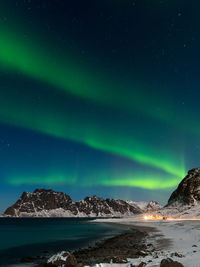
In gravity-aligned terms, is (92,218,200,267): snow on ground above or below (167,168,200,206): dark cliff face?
below

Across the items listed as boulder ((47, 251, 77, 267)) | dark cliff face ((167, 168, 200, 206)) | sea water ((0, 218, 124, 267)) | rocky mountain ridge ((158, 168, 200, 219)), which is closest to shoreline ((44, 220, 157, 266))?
boulder ((47, 251, 77, 267))

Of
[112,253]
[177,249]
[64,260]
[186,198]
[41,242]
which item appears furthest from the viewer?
[186,198]

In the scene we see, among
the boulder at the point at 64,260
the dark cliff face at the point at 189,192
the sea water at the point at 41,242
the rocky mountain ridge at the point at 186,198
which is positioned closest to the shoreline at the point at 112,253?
the boulder at the point at 64,260

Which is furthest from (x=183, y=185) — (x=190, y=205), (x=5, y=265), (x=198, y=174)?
(x=5, y=265)

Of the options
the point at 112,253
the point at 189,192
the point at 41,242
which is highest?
the point at 189,192

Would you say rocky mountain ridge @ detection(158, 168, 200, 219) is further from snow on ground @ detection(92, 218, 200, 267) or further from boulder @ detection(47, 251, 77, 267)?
boulder @ detection(47, 251, 77, 267)

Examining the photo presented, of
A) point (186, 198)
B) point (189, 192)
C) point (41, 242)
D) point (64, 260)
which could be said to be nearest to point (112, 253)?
point (64, 260)

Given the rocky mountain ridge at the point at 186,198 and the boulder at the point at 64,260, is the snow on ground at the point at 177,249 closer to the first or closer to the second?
the boulder at the point at 64,260

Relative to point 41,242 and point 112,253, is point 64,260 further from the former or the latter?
point 41,242

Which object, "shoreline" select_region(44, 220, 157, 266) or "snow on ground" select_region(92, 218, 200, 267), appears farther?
"shoreline" select_region(44, 220, 157, 266)

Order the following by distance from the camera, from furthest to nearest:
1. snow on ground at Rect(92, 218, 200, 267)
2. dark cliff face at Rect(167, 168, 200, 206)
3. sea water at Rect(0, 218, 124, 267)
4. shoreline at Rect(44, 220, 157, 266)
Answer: dark cliff face at Rect(167, 168, 200, 206)
sea water at Rect(0, 218, 124, 267)
shoreline at Rect(44, 220, 157, 266)
snow on ground at Rect(92, 218, 200, 267)

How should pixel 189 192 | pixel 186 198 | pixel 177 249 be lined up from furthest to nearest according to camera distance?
pixel 189 192 < pixel 186 198 < pixel 177 249

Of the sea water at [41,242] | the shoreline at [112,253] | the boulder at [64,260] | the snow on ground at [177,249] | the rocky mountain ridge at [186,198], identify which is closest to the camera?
the snow on ground at [177,249]

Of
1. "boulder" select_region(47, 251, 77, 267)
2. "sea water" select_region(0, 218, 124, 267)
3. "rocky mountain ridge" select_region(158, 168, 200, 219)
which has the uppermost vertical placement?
"rocky mountain ridge" select_region(158, 168, 200, 219)
